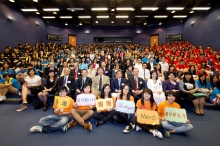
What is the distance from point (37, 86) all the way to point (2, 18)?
8.12m

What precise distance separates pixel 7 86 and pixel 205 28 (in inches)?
542

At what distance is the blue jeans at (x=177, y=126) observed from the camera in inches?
101

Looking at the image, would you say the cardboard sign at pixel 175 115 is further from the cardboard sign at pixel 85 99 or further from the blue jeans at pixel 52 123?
the blue jeans at pixel 52 123

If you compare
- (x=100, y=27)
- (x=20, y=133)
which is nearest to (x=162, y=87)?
(x=20, y=133)

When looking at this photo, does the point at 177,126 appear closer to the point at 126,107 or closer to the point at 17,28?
the point at 126,107

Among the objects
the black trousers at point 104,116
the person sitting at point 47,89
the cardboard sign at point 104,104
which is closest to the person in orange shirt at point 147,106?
the black trousers at point 104,116

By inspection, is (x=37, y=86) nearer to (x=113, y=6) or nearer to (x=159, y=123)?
(x=159, y=123)

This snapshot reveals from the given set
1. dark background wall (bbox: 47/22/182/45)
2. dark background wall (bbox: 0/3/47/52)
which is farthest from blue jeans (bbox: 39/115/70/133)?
dark background wall (bbox: 47/22/182/45)

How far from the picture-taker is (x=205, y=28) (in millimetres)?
10812

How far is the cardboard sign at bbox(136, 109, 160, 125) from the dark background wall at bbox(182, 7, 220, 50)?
954 cm

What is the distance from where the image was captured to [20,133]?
264 centimetres

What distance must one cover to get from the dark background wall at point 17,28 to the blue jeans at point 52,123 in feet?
29.8

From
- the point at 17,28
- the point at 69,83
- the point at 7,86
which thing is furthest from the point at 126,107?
the point at 17,28

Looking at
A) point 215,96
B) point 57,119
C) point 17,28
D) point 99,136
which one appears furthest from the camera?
point 17,28
